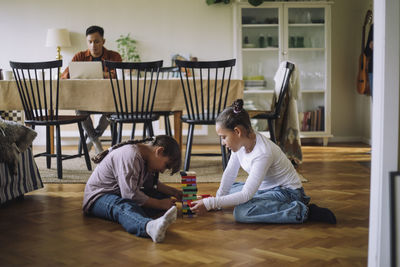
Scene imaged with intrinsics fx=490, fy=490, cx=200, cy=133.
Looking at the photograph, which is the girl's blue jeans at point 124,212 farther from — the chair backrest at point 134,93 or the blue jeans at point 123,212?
the chair backrest at point 134,93

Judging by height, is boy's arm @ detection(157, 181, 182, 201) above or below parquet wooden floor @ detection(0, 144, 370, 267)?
above

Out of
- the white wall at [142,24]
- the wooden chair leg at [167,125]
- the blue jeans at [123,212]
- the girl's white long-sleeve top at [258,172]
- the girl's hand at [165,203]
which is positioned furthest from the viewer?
the white wall at [142,24]

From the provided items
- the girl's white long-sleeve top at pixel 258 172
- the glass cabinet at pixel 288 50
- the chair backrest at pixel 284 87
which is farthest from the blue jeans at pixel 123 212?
the glass cabinet at pixel 288 50

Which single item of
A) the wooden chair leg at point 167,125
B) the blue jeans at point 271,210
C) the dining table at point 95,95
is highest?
the dining table at point 95,95

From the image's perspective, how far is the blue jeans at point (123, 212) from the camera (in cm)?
217

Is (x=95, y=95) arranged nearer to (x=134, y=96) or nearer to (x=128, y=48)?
(x=134, y=96)

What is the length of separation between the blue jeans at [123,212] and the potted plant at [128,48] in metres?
3.26

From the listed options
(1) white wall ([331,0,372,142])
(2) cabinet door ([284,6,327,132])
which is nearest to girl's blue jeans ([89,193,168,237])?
(2) cabinet door ([284,6,327,132])

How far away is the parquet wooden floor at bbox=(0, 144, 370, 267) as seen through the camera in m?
1.86

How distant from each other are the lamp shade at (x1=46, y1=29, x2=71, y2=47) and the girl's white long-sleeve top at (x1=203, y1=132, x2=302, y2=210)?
11.6ft

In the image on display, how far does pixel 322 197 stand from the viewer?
9.52ft

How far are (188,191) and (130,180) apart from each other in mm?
316

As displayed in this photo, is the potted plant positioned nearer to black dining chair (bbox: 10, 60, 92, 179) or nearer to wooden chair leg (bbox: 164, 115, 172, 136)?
wooden chair leg (bbox: 164, 115, 172, 136)

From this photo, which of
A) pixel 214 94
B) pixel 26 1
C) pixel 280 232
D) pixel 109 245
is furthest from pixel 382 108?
pixel 26 1
